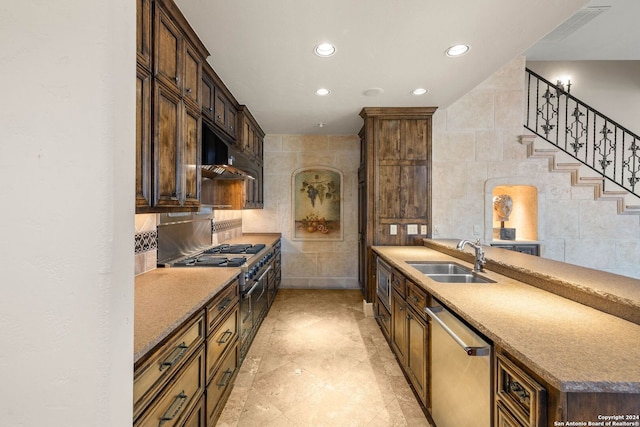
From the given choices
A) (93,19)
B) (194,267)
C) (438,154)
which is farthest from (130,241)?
(438,154)

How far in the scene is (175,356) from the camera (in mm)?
1274

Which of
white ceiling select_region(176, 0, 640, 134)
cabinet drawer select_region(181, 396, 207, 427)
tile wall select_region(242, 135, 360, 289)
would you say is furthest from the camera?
tile wall select_region(242, 135, 360, 289)

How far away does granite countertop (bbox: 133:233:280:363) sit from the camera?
43.9 inches

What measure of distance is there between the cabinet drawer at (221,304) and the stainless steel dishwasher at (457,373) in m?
1.33

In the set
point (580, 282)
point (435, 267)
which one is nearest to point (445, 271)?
point (435, 267)

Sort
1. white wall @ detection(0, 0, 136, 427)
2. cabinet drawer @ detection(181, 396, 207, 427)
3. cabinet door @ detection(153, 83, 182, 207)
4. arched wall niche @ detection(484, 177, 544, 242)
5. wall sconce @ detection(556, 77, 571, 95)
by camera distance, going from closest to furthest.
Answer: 1. white wall @ detection(0, 0, 136, 427)
2. cabinet drawer @ detection(181, 396, 207, 427)
3. cabinet door @ detection(153, 83, 182, 207)
4. arched wall niche @ detection(484, 177, 544, 242)
5. wall sconce @ detection(556, 77, 571, 95)

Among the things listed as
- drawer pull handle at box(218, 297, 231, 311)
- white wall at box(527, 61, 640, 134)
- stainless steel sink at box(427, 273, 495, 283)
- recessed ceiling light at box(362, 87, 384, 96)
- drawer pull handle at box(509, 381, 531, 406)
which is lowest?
drawer pull handle at box(509, 381, 531, 406)

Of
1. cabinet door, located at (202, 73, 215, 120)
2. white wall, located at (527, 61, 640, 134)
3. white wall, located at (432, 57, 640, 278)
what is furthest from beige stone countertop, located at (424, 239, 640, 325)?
white wall, located at (527, 61, 640, 134)

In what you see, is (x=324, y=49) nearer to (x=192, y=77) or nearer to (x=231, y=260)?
(x=192, y=77)

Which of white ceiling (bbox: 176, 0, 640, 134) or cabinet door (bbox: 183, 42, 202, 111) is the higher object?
white ceiling (bbox: 176, 0, 640, 134)

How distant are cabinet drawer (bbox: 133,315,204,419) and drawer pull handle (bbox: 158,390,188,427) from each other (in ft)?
0.46

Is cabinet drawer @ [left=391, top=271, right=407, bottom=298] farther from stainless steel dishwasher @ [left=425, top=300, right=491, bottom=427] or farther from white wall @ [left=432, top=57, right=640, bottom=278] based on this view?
white wall @ [left=432, top=57, right=640, bottom=278]

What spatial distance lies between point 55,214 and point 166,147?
1.14 metres

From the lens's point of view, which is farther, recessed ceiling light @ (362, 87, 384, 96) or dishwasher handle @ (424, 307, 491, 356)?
recessed ceiling light @ (362, 87, 384, 96)
